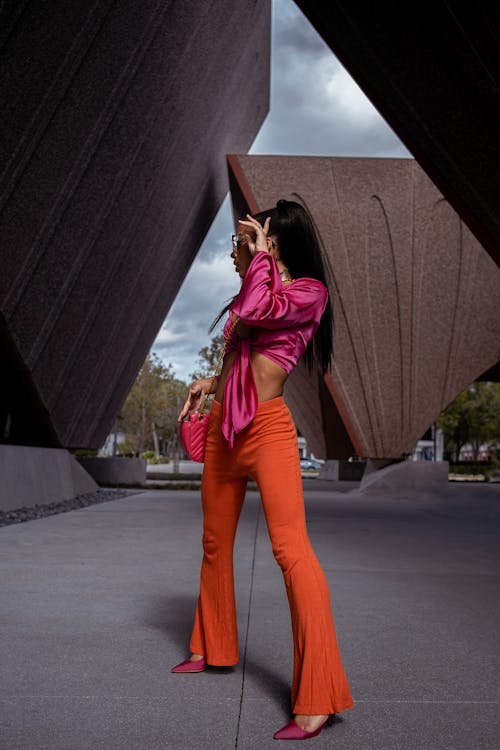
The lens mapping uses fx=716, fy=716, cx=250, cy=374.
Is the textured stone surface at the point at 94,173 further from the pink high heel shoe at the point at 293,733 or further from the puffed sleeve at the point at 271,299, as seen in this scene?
the pink high heel shoe at the point at 293,733

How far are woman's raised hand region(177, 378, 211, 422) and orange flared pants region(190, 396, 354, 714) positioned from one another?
0.19 m

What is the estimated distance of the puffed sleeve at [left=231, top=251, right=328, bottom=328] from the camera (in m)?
2.60

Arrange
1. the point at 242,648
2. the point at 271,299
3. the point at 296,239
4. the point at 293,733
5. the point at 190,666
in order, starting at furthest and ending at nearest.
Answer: the point at 242,648 < the point at 190,666 < the point at 296,239 < the point at 271,299 < the point at 293,733

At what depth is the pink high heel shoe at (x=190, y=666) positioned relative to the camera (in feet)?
9.97

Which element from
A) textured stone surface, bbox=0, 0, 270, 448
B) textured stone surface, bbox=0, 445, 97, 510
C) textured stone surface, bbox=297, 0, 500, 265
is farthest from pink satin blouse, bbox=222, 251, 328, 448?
textured stone surface, bbox=0, 445, 97, 510

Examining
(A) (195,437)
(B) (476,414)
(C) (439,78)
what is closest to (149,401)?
(B) (476,414)

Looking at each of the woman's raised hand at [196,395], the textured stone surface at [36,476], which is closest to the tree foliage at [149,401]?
the textured stone surface at [36,476]

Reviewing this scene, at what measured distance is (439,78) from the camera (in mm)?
8117

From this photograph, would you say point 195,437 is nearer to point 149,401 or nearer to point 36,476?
point 36,476

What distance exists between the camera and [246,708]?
2.63 meters

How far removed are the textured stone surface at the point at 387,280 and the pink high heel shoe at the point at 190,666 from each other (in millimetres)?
19175

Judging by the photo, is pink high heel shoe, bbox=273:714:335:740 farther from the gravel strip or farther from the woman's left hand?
the gravel strip

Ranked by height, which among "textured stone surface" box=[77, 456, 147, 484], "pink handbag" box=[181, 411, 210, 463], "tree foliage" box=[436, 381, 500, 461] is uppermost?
"tree foliage" box=[436, 381, 500, 461]

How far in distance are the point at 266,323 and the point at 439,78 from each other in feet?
21.7
